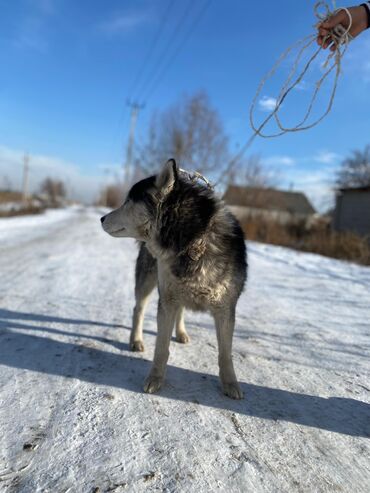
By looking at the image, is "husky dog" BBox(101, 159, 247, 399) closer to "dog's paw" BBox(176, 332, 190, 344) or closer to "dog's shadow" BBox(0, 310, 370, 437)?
"dog's shadow" BBox(0, 310, 370, 437)

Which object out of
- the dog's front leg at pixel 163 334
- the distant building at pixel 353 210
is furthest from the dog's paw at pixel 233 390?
the distant building at pixel 353 210

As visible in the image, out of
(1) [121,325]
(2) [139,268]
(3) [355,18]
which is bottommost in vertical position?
(1) [121,325]

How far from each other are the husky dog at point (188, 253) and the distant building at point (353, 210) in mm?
23409

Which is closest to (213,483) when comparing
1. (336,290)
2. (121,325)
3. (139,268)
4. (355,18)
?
(139,268)

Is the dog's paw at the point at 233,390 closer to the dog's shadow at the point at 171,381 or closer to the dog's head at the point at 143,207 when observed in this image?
the dog's shadow at the point at 171,381

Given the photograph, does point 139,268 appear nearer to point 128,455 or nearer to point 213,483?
point 128,455

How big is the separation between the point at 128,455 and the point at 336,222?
27739 mm

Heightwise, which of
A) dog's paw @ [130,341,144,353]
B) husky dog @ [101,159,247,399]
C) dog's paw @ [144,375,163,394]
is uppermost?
husky dog @ [101,159,247,399]

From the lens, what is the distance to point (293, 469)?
6.31 ft

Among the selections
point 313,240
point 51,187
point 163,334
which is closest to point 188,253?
point 163,334

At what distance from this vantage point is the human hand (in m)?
2.59

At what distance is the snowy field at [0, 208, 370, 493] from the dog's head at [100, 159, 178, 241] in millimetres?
1205

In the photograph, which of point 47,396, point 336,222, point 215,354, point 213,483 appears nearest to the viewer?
point 213,483

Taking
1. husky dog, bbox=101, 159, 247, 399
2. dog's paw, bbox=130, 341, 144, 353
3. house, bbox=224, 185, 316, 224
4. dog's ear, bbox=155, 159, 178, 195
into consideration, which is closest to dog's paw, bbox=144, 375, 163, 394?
husky dog, bbox=101, 159, 247, 399
